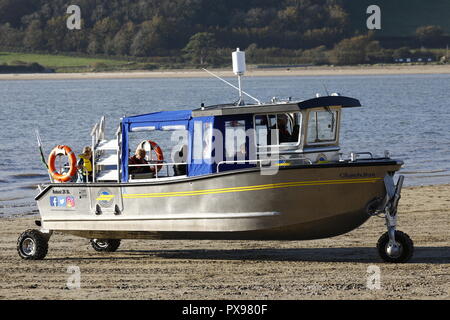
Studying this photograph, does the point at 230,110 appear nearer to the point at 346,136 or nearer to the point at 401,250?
the point at 401,250

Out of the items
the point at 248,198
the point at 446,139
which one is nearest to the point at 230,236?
the point at 248,198

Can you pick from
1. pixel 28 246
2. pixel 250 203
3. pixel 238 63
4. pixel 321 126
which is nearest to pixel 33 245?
pixel 28 246

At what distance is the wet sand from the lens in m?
13.6

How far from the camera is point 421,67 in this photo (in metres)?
199

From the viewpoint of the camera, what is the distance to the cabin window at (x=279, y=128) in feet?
51.8

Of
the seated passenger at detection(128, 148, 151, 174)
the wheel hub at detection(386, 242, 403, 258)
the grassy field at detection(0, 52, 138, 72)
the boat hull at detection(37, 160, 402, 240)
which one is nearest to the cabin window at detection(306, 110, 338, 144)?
the boat hull at detection(37, 160, 402, 240)

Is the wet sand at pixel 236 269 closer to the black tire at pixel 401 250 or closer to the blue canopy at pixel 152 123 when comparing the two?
the black tire at pixel 401 250

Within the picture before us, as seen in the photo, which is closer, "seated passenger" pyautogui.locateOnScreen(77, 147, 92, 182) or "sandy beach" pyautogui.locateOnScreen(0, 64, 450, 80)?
"seated passenger" pyautogui.locateOnScreen(77, 147, 92, 182)

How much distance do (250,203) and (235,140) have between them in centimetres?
118

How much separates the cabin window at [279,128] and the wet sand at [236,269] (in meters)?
2.02

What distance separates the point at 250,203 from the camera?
15.3 m

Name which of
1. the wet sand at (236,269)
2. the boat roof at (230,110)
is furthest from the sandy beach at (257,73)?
the boat roof at (230,110)

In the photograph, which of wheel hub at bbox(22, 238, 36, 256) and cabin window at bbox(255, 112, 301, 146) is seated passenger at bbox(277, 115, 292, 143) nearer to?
cabin window at bbox(255, 112, 301, 146)

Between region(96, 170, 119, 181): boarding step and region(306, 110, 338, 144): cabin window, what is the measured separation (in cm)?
348
